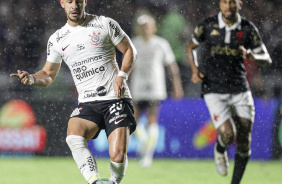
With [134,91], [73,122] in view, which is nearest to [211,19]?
[73,122]

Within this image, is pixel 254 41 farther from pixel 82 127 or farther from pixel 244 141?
pixel 82 127

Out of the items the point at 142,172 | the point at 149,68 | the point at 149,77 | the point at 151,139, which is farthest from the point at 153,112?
the point at 142,172

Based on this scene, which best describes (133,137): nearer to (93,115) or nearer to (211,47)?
(211,47)

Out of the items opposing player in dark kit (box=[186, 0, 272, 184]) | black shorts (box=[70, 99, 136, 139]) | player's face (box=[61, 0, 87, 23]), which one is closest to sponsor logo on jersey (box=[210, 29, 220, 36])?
opposing player in dark kit (box=[186, 0, 272, 184])

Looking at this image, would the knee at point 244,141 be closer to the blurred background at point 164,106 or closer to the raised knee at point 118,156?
the raised knee at point 118,156

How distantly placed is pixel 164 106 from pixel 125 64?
4.87m

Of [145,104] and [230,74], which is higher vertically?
[230,74]

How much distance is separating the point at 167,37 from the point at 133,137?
2.82 metres

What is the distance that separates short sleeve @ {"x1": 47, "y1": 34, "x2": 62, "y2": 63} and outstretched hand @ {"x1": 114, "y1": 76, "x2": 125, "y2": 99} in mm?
653

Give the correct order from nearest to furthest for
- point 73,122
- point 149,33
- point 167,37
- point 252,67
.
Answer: point 73,122, point 149,33, point 252,67, point 167,37

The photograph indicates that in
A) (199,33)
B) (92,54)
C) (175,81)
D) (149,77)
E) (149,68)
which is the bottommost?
(175,81)

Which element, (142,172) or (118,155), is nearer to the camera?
(118,155)

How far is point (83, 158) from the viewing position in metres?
4.63

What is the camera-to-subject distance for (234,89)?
6.29 meters
